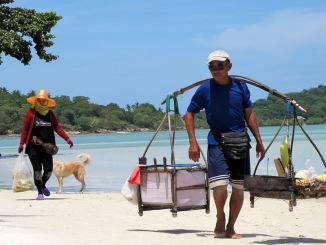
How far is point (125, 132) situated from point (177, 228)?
169058 millimetres

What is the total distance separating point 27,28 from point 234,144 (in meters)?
17.0

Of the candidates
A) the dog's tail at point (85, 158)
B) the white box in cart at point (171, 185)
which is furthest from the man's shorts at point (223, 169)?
the dog's tail at point (85, 158)

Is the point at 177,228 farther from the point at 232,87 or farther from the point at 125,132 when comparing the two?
the point at 125,132

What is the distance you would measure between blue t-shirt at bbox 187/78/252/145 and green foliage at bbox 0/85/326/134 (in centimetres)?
11187

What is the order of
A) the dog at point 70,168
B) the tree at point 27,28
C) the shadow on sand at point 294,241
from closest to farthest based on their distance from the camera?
the shadow on sand at point 294,241, the dog at point 70,168, the tree at point 27,28

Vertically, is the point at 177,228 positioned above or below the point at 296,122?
below

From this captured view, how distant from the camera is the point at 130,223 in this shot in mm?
8953

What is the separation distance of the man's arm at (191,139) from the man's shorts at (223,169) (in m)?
0.13

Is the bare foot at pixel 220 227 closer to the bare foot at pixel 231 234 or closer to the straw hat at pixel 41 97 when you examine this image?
the bare foot at pixel 231 234

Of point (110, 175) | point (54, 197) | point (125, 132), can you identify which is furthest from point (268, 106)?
point (54, 197)

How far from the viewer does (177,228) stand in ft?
28.1

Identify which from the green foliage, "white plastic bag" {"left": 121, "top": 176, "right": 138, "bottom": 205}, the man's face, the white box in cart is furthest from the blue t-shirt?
the green foliage

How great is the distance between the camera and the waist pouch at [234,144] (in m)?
7.32

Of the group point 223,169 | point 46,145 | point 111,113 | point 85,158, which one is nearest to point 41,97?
point 46,145
